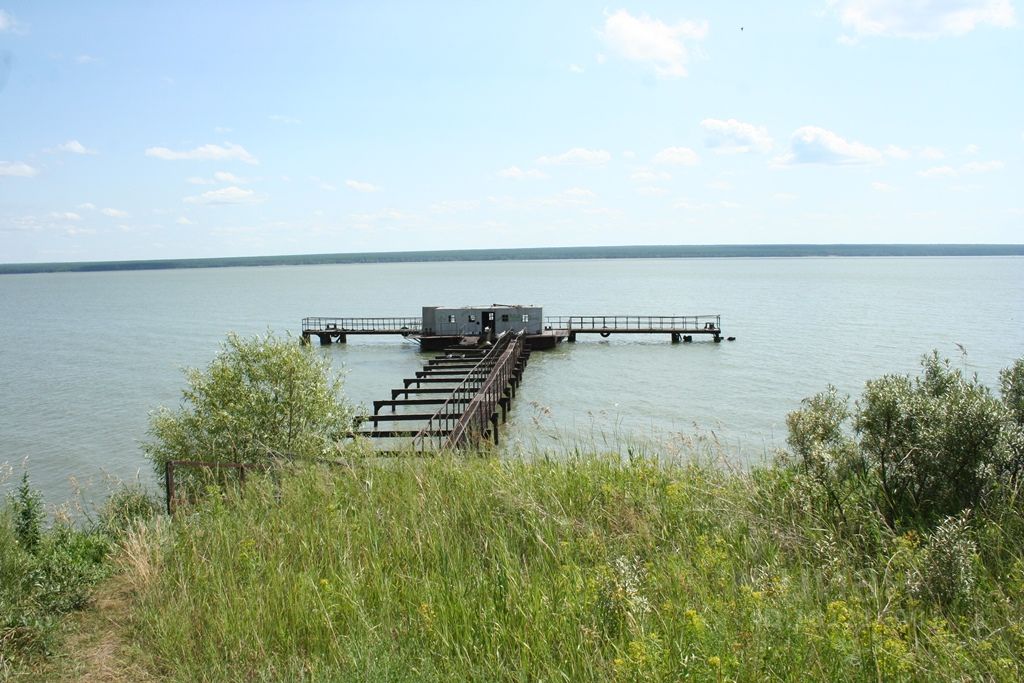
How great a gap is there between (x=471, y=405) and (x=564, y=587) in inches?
936

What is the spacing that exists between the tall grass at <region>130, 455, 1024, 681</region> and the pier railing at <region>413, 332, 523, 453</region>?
374 inches

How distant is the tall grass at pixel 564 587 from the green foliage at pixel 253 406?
1291cm

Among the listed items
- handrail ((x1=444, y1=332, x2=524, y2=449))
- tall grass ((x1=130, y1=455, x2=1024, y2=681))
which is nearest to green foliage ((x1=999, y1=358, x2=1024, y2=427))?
tall grass ((x1=130, y1=455, x2=1024, y2=681))

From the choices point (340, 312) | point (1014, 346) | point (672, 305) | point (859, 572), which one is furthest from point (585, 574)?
point (672, 305)

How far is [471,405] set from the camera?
29.0m

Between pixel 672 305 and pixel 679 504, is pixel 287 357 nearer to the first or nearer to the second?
pixel 679 504

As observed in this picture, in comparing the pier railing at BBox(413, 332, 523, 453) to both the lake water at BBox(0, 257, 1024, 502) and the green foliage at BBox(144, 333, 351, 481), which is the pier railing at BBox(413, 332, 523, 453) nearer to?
the lake water at BBox(0, 257, 1024, 502)

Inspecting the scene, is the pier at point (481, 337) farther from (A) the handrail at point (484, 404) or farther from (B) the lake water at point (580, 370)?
(B) the lake water at point (580, 370)

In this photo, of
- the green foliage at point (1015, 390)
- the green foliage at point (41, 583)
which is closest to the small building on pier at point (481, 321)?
the green foliage at point (1015, 390)

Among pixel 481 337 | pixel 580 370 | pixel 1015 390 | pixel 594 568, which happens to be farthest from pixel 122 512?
pixel 481 337

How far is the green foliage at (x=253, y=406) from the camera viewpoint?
20.2m

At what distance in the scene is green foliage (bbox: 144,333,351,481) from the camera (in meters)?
20.2

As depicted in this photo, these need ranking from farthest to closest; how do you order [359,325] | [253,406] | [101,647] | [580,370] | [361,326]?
[361,326]
[359,325]
[580,370]
[253,406]
[101,647]

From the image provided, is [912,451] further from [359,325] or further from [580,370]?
[359,325]
